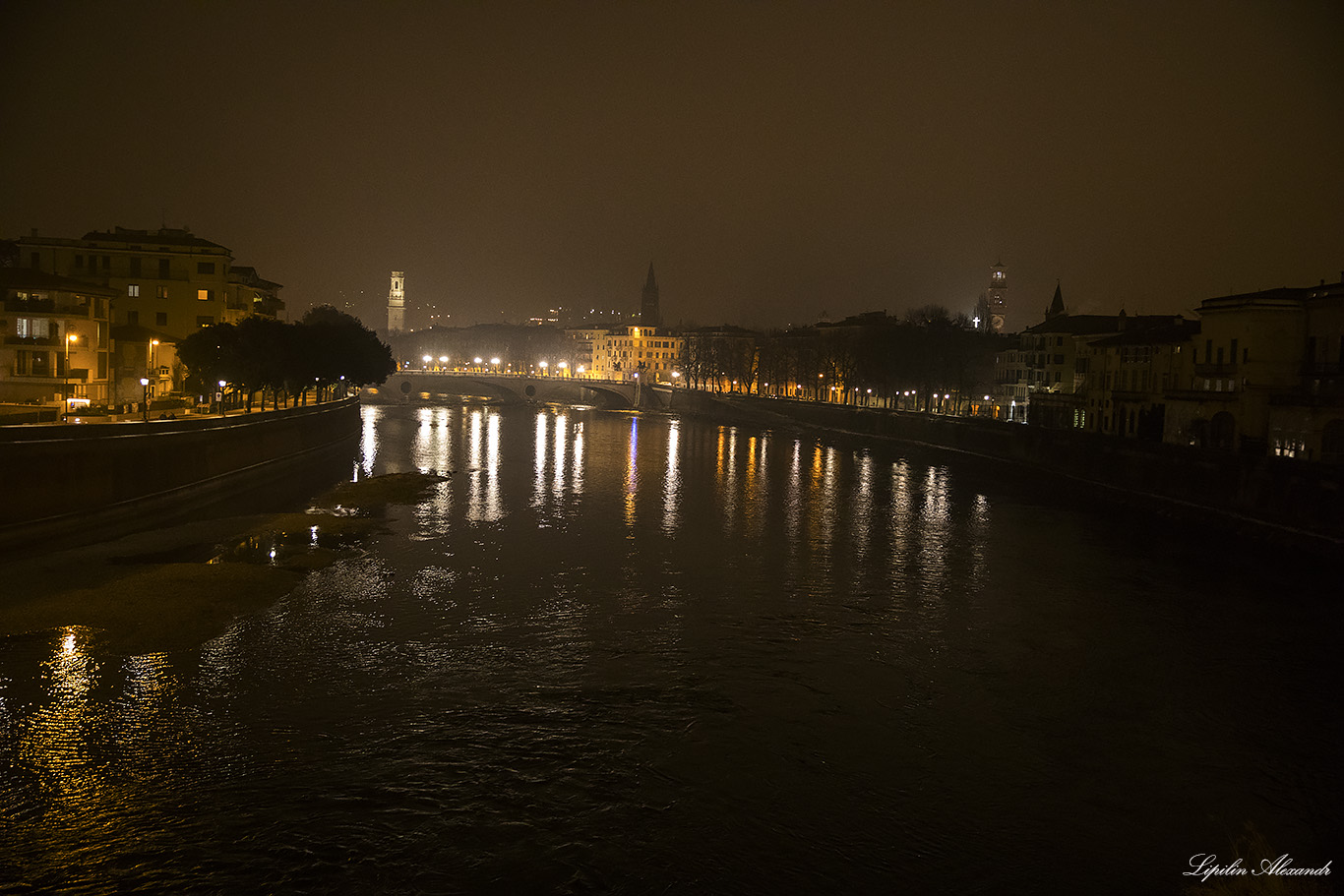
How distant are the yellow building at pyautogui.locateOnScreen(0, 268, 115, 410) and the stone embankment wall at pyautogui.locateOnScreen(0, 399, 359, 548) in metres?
7.84

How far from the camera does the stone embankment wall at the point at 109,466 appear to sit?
23.5 meters

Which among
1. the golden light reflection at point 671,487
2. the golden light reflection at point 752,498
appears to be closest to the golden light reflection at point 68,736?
the golden light reflection at point 671,487

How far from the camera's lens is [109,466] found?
2698 cm

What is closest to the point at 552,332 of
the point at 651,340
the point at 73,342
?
the point at 651,340

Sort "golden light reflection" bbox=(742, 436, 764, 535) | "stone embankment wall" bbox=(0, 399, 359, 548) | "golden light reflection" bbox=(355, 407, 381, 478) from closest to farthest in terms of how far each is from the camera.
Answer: "stone embankment wall" bbox=(0, 399, 359, 548)
"golden light reflection" bbox=(742, 436, 764, 535)
"golden light reflection" bbox=(355, 407, 381, 478)

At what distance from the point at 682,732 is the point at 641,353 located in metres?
158

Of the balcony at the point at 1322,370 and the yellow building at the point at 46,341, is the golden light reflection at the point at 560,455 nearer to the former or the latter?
the yellow building at the point at 46,341

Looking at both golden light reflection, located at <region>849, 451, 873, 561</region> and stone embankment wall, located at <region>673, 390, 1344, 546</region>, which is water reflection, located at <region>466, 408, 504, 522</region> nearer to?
golden light reflection, located at <region>849, 451, 873, 561</region>

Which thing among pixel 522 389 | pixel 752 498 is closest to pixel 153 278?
pixel 752 498

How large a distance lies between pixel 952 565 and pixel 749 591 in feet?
22.3

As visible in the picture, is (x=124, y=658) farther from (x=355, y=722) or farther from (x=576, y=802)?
(x=576, y=802)

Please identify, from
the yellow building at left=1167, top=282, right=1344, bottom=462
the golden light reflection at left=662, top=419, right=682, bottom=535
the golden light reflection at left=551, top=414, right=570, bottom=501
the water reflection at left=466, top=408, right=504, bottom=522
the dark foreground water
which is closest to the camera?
the dark foreground water

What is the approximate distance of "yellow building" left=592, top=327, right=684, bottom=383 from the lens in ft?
554

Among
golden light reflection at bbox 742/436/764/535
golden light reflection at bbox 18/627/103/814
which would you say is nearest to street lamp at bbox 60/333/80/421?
golden light reflection at bbox 742/436/764/535
